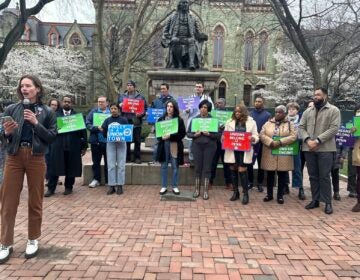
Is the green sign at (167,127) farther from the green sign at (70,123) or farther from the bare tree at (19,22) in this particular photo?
the bare tree at (19,22)

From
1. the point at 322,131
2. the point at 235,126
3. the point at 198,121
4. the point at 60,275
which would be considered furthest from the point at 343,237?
the point at 60,275

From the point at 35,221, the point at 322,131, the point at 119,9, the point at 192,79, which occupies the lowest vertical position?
the point at 35,221

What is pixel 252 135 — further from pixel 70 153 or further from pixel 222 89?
pixel 222 89

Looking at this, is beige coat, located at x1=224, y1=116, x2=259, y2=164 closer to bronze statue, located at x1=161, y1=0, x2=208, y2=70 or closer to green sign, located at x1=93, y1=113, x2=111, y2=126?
green sign, located at x1=93, y1=113, x2=111, y2=126

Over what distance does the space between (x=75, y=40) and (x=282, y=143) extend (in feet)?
147

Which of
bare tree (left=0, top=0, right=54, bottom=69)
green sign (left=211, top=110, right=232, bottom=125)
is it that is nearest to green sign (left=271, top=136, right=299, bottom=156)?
green sign (left=211, top=110, right=232, bottom=125)

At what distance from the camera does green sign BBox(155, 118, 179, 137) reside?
7574mm

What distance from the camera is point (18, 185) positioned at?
4.43 metres

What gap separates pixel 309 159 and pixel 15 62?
39121 mm

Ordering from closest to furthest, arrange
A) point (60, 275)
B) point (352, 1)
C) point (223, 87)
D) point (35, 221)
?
point (60, 275) < point (35, 221) < point (352, 1) < point (223, 87)

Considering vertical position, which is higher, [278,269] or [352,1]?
[352,1]

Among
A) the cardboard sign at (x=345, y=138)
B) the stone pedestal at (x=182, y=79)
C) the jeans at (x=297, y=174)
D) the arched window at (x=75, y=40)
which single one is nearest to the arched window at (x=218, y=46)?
the arched window at (x=75, y=40)

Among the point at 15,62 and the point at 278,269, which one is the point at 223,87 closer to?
the point at 15,62

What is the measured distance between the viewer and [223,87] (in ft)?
146
